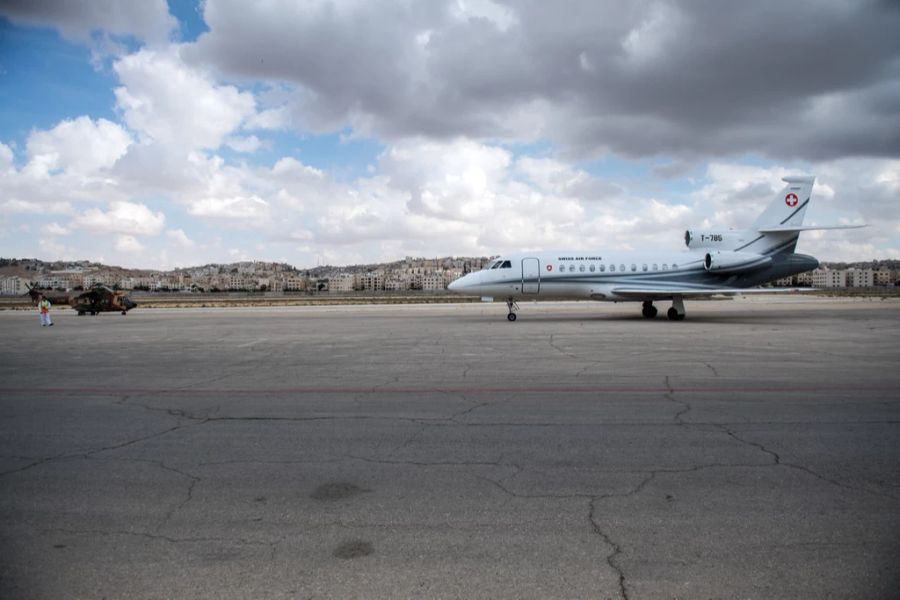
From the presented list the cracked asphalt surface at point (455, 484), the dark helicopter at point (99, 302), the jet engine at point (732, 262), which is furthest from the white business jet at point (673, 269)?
the dark helicopter at point (99, 302)

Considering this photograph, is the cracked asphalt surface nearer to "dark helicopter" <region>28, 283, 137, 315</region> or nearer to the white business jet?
the white business jet

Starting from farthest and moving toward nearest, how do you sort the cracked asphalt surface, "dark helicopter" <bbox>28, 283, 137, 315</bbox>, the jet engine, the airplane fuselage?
"dark helicopter" <bbox>28, 283, 137, 315</bbox> < the jet engine < the airplane fuselage < the cracked asphalt surface

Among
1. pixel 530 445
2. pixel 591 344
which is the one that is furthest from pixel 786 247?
pixel 530 445

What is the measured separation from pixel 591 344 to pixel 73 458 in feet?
42.8

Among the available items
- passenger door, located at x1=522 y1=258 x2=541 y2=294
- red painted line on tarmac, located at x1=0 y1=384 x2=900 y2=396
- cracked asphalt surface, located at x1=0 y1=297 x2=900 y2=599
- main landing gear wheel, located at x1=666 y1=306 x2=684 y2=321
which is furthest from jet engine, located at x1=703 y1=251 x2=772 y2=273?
red painted line on tarmac, located at x1=0 y1=384 x2=900 y2=396

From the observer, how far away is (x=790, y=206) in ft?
98.2

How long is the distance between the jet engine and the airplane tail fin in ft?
6.71

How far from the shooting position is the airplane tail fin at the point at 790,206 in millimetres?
29797

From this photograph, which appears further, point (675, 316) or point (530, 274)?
point (675, 316)

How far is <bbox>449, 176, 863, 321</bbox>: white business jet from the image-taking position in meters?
26.6

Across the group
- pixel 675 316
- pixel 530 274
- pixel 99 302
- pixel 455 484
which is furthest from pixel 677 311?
pixel 99 302

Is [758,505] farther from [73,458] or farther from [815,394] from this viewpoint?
[73,458]

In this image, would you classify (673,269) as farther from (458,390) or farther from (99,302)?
(99,302)

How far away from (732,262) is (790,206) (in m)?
4.70
